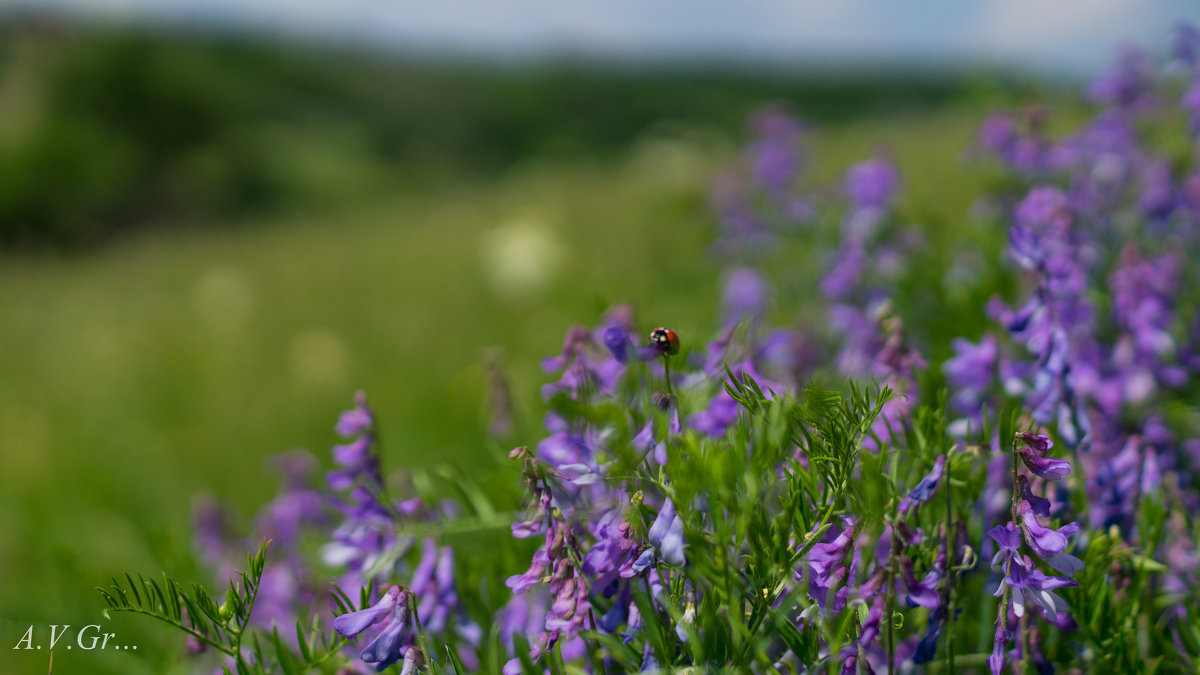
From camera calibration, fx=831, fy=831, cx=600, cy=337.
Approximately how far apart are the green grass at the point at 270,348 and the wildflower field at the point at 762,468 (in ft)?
0.11

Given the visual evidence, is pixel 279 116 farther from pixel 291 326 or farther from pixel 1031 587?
pixel 1031 587

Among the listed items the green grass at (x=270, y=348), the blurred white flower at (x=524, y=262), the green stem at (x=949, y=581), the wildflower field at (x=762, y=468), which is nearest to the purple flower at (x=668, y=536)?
the wildflower field at (x=762, y=468)

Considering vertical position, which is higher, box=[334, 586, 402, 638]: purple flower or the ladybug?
the ladybug

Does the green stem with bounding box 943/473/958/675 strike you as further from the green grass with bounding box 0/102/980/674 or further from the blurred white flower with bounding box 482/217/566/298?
the blurred white flower with bounding box 482/217/566/298

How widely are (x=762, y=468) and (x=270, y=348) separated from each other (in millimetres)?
5275

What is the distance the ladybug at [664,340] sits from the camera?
0.95 meters

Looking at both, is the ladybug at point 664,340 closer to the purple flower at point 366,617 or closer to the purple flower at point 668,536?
the purple flower at point 668,536

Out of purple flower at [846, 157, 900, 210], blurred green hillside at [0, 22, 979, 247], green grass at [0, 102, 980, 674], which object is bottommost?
green grass at [0, 102, 980, 674]

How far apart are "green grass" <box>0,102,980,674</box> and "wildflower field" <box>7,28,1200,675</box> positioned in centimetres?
3

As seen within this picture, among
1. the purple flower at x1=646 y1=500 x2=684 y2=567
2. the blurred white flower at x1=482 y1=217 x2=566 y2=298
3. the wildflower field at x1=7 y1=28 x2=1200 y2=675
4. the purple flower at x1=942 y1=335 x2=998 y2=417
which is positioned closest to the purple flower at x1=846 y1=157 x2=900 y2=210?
the wildflower field at x1=7 y1=28 x2=1200 y2=675

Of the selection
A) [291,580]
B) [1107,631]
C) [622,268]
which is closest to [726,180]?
[622,268]

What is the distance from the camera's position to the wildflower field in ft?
2.83

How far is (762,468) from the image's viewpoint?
87 cm

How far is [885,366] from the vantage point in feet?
3.92
